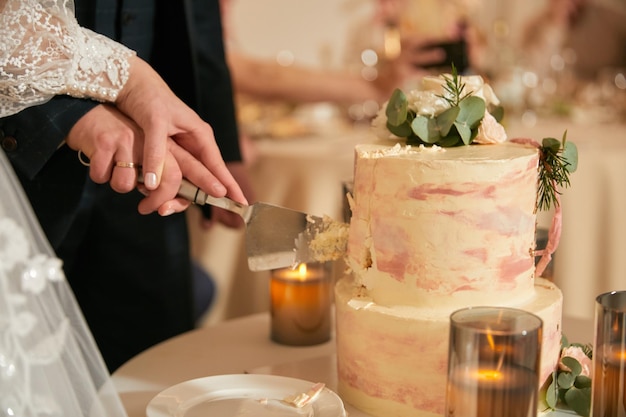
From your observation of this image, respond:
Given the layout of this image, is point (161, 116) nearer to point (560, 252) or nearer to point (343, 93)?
point (560, 252)

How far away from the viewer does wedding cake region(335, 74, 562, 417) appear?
1044mm

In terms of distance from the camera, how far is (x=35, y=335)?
0.98m

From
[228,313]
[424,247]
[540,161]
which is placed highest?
[540,161]

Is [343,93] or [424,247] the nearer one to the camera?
[424,247]

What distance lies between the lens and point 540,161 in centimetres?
114

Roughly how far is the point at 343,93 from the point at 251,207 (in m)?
1.89

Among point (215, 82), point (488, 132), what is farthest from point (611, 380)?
point (215, 82)

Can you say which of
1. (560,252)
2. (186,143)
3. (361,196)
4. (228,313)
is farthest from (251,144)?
(361,196)

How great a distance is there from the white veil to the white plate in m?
0.07

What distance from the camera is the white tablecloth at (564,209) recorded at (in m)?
2.40

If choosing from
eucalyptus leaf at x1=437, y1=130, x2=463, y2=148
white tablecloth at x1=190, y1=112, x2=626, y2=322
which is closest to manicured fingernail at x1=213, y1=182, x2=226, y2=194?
eucalyptus leaf at x1=437, y1=130, x2=463, y2=148

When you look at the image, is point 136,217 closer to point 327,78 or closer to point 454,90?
point 454,90

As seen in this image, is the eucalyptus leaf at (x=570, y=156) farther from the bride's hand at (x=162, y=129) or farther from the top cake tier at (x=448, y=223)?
the bride's hand at (x=162, y=129)

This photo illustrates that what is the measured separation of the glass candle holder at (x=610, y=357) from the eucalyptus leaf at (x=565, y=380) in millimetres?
108
